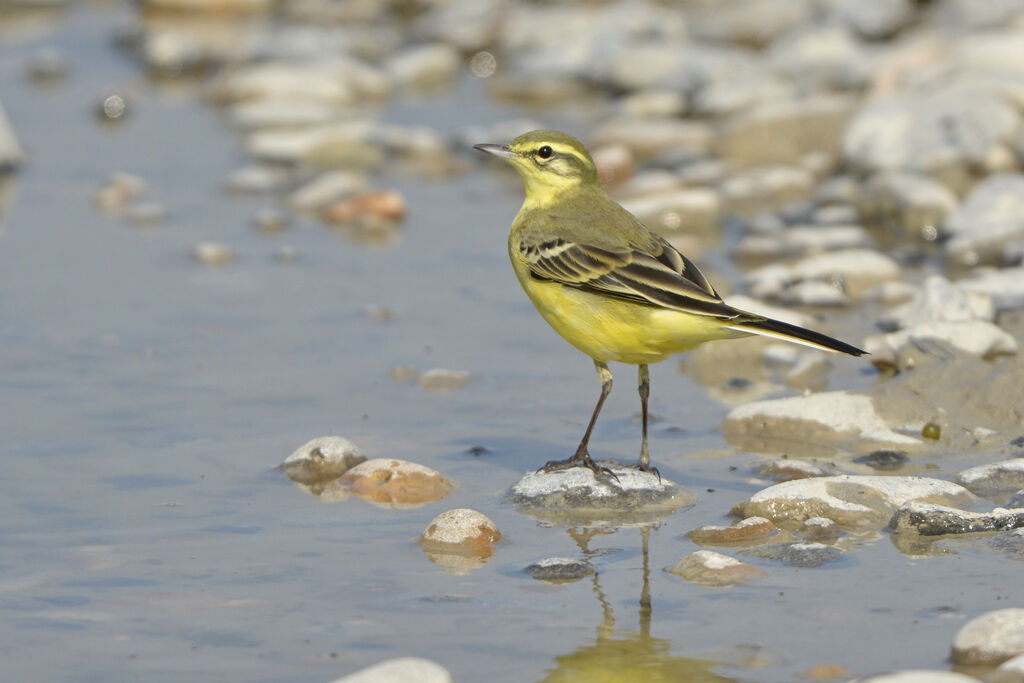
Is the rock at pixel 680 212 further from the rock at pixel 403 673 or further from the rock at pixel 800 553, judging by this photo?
the rock at pixel 403 673

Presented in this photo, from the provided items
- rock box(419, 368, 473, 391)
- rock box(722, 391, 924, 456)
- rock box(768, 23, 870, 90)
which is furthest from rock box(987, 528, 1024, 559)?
rock box(768, 23, 870, 90)

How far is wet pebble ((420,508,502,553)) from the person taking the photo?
6488 mm

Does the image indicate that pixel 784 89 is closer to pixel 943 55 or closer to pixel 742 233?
pixel 943 55

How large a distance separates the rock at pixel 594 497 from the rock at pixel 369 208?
5.84 m

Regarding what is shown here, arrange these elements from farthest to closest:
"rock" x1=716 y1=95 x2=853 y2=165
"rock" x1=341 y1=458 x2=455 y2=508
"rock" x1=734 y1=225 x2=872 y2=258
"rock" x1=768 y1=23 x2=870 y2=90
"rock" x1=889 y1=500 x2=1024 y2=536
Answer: "rock" x1=768 y1=23 x2=870 y2=90 → "rock" x1=716 y1=95 x2=853 y2=165 → "rock" x1=734 y1=225 x2=872 y2=258 → "rock" x1=341 y1=458 x2=455 y2=508 → "rock" x1=889 y1=500 x2=1024 y2=536

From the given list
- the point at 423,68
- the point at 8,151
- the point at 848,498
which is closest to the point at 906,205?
the point at 848,498

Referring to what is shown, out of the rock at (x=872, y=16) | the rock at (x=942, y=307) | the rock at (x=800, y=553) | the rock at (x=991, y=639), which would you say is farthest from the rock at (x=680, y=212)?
the rock at (x=991, y=639)

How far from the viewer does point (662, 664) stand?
5305mm

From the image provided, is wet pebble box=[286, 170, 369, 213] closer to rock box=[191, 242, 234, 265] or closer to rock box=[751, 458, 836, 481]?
rock box=[191, 242, 234, 265]

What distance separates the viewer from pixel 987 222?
11.6m

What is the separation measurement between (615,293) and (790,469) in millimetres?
1231

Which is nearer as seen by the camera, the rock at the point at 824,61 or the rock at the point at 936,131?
the rock at the point at 936,131

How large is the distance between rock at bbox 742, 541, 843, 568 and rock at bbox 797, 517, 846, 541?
0.59 ft

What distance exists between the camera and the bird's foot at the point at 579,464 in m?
7.29
